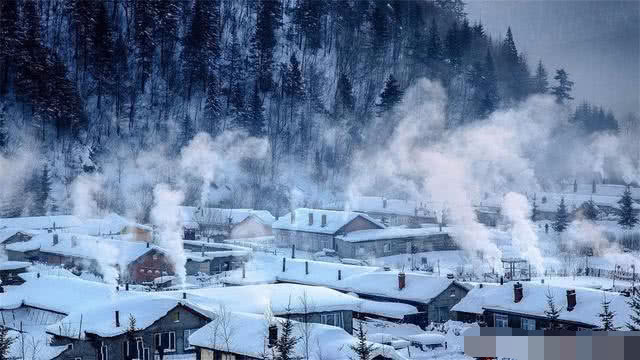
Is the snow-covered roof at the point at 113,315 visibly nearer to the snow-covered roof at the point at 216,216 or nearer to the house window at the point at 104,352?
the house window at the point at 104,352

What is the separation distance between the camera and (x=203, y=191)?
7925 cm

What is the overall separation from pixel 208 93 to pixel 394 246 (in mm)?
36290

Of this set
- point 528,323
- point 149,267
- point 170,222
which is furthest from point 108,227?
point 528,323

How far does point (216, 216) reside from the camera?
71.3m

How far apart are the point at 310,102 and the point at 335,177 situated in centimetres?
1142

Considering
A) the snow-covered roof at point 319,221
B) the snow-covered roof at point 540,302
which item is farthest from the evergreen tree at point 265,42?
the snow-covered roof at point 540,302

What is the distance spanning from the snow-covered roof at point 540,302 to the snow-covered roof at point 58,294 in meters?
18.0

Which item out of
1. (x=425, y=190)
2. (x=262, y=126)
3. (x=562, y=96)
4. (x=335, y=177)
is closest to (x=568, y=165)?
(x=562, y=96)

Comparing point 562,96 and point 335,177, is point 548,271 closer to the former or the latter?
point 335,177

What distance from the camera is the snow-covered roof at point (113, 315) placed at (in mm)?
30141

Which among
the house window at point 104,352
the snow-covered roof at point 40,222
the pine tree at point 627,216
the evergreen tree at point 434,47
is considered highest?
the evergreen tree at point 434,47

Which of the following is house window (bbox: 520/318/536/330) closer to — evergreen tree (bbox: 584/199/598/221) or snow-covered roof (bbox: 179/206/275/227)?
snow-covered roof (bbox: 179/206/275/227)

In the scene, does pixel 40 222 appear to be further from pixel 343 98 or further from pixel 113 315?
pixel 343 98

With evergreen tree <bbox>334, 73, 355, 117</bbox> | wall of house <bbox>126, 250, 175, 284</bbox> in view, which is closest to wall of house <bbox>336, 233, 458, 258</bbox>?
wall of house <bbox>126, 250, 175, 284</bbox>
